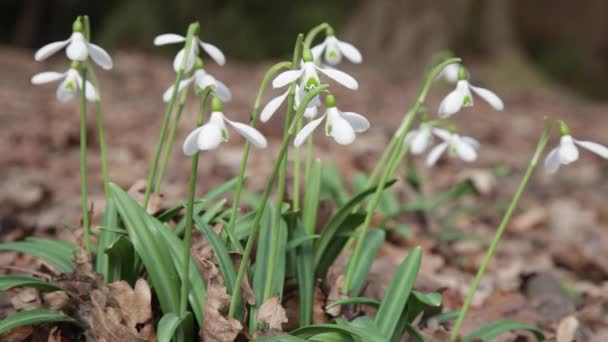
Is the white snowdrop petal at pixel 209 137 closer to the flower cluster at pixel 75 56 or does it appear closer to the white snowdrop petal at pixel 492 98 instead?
the flower cluster at pixel 75 56

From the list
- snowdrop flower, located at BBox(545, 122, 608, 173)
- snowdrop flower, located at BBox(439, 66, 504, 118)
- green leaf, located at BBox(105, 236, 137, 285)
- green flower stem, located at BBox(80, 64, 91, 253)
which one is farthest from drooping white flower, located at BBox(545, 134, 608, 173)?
green flower stem, located at BBox(80, 64, 91, 253)

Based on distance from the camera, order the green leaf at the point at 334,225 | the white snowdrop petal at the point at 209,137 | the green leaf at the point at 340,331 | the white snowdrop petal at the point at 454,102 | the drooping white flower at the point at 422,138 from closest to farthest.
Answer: the white snowdrop petal at the point at 209,137
the green leaf at the point at 340,331
the white snowdrop petal at the point at 454,102
the green leaf at the point at 334,225
the drooping white flower at the point at 422,138

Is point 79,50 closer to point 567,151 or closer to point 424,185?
point 567,151

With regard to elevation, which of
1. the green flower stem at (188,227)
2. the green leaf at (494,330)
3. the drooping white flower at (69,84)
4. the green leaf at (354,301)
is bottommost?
the green leaf at (494,330)

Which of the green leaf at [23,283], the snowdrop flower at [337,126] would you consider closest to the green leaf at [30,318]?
the green leaf at [23,283]

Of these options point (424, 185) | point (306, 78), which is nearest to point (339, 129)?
point (306, 78)

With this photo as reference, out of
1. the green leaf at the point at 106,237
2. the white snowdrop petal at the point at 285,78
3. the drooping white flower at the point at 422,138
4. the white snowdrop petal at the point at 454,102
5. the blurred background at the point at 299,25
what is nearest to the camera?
the white snowdrop petal at the point at 285,78

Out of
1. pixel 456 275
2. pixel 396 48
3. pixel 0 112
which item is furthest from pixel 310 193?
pixel 396 48
